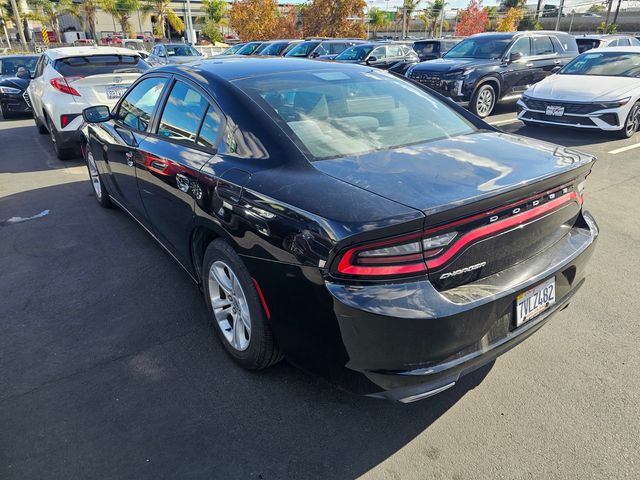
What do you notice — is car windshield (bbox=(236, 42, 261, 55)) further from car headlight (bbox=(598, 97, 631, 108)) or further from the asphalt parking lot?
the asphalt parking lot

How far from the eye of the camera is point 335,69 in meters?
3.25

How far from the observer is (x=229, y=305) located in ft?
8.80

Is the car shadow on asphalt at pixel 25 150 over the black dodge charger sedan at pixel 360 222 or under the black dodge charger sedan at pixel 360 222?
under

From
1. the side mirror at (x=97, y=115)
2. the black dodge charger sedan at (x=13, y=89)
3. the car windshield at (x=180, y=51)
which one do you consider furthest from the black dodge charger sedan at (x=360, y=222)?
the car windshield at (x=180, y=51)

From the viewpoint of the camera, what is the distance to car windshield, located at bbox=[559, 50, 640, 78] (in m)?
8.59

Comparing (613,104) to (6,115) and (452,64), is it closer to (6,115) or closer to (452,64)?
(452,64)

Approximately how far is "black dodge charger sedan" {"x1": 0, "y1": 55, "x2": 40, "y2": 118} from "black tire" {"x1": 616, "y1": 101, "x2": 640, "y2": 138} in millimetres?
12347

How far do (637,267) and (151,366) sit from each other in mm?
3812

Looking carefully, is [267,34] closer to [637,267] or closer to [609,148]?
[609,148]

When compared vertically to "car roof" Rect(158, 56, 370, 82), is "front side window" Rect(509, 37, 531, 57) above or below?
below

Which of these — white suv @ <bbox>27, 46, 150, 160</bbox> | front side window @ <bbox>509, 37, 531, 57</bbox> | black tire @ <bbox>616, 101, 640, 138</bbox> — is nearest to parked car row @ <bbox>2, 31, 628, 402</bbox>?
white suv @ <bbox>27, 46, 150, 160</bbox>

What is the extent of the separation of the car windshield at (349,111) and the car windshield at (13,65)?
40.7 ft

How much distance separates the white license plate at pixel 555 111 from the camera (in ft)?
26.4

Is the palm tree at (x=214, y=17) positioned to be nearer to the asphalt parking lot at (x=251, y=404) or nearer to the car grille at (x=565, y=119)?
the car grille at (x=565, y=119)
